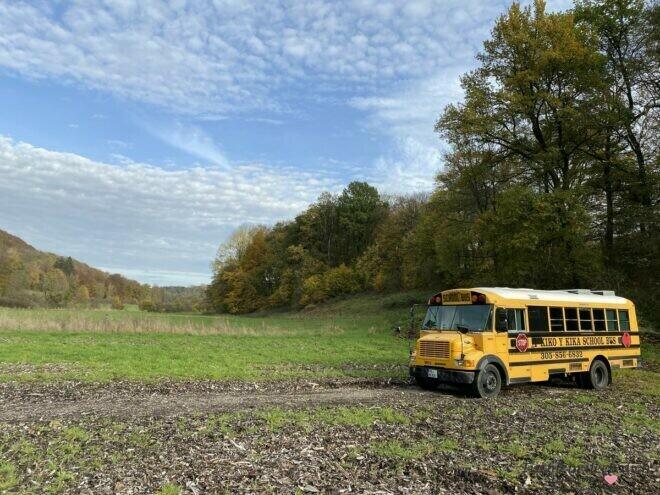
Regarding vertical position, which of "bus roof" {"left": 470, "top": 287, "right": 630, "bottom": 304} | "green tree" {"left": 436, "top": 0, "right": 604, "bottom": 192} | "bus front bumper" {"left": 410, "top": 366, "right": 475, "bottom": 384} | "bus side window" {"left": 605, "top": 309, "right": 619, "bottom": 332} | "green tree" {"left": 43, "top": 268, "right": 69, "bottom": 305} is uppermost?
"green tree" {"left": 436, "top": 0, "right": 604, "bottom": 192}

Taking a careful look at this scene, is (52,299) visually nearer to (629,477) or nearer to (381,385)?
(381,385)

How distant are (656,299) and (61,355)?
27897mm

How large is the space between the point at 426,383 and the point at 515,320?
10.9ft

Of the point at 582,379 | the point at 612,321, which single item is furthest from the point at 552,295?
the point at 612,321

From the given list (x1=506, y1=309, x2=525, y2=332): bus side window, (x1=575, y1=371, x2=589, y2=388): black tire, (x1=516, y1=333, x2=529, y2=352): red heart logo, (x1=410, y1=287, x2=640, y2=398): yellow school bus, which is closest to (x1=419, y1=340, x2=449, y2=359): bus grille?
(x1=410, y1=287, x2=640, y2=398): yellow school bus

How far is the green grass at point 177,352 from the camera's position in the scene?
1586 centimetres

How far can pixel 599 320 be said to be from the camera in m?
17.2

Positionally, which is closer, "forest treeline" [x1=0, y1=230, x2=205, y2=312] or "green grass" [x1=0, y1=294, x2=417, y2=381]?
"green grass" [x1=0, y1=294, x2=417, y2=381]

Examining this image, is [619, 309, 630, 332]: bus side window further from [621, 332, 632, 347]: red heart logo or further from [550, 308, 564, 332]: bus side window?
[550, 308, 564, 332]: bus side window

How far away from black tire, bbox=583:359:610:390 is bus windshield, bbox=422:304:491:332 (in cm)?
524

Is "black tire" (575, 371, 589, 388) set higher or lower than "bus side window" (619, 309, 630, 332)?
lower

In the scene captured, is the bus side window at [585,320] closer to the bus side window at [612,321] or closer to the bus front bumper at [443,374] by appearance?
the bus side window at [612,321]

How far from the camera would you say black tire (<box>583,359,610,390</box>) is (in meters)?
16.2

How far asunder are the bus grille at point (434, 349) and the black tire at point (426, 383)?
0.74 metres
